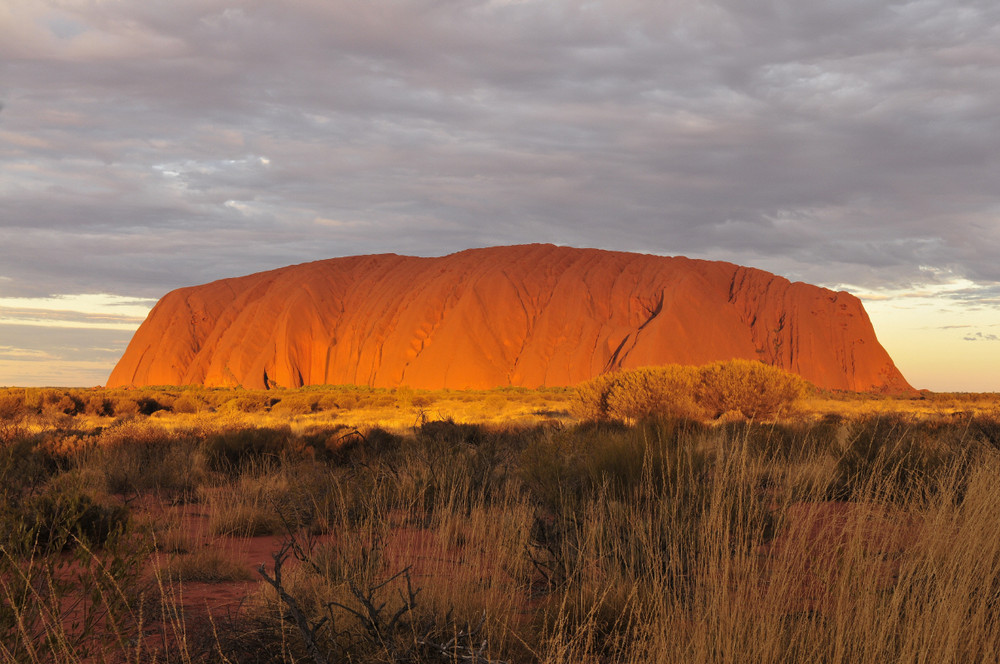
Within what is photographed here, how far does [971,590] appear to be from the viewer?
11.4 ft

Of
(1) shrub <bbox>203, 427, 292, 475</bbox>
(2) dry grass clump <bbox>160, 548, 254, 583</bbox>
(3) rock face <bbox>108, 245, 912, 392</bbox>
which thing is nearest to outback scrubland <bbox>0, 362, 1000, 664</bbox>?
(2) dry grass clump <bbox>160, 548, 254, 583</bbox>

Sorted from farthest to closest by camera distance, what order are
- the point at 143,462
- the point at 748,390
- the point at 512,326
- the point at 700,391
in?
the point at 512,326
the point at 700,391
the point at 748,390
the point at 143,462

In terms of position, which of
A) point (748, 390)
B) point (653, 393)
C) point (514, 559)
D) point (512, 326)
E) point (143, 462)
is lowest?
point (143, 462)

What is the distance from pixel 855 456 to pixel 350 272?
205 feet

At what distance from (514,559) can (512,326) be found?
165ft

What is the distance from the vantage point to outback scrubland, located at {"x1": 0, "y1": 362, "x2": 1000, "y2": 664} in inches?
115

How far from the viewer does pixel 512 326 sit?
54688 millimetres

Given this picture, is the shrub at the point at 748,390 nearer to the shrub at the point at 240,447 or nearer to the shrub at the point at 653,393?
the shrub at the point at 653,393

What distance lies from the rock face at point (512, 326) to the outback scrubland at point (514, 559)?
1609 inches

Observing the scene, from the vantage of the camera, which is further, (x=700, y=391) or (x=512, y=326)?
(x=512, y=326)

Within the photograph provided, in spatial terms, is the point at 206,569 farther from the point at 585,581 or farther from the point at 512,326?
the point at 512,326

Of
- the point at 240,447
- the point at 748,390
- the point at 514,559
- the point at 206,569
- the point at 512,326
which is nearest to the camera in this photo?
the point at 514,559

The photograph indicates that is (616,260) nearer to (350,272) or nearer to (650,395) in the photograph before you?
(350,272)

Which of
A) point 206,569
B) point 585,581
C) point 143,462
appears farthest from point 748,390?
point 206,569
